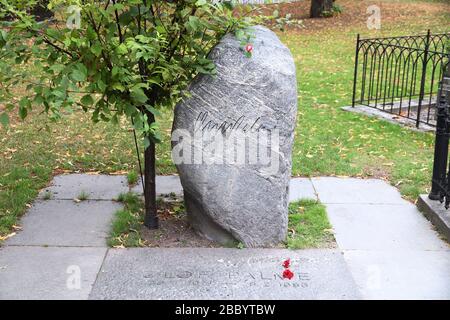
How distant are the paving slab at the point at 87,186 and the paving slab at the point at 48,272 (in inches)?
48.5

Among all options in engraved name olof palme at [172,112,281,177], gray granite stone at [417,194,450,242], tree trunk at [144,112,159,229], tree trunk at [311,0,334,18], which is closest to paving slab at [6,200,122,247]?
tree trunk at [144,112,159,229]

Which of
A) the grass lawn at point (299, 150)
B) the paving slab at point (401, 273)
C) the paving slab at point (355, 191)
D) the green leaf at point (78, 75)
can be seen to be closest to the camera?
the green leaf at point (78, 75)

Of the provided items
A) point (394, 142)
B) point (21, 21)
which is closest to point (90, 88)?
point (21, 21)

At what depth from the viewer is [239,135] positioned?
4629 mm

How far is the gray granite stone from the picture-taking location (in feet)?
16.8

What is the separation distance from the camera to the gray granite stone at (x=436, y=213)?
5115 millimetres

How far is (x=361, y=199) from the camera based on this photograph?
5934 mm

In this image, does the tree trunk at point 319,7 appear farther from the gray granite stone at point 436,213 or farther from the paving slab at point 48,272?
the paving slab at point 48,272

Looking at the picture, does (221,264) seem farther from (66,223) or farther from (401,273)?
(66,223)

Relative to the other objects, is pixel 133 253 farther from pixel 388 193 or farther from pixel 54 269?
pixel 388 193

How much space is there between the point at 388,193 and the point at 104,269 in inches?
123

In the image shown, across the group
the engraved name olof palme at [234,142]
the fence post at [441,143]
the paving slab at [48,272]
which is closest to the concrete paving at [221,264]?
the paving slab at [48,272]

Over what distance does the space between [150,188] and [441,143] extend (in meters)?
2.74

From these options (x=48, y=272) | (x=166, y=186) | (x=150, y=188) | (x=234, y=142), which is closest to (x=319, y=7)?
(x=166, y=186)
